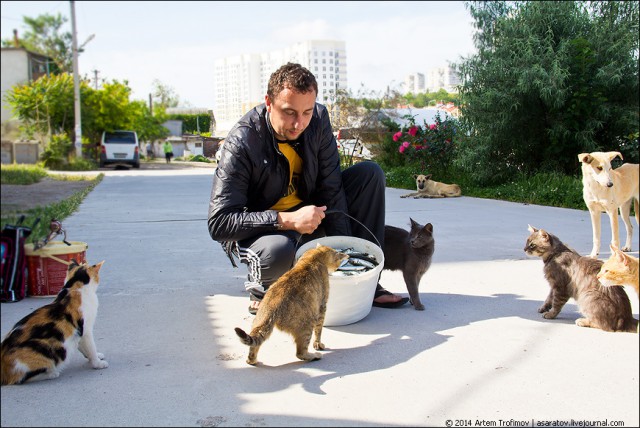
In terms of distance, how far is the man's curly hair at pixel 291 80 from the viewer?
8.73ft

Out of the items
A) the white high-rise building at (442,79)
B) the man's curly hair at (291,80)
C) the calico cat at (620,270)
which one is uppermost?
the white high-rise building at (442,79)

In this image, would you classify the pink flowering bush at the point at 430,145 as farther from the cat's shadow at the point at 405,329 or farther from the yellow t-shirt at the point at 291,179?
the yellow t-shirt at the point at 291,179

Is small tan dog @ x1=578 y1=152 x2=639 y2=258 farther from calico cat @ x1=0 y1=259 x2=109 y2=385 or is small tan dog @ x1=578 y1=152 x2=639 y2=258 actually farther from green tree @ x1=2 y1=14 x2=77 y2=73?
green tree @ x1=2 y1=14 x2=77 y2=73

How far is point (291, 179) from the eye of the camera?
10.6 feet

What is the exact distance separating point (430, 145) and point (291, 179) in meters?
8.81

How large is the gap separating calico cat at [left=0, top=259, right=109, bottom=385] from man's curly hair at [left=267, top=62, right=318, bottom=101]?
3.99 feet

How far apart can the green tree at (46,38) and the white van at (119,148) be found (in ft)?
10.0

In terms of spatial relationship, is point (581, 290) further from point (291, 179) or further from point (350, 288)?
point (291, 179)

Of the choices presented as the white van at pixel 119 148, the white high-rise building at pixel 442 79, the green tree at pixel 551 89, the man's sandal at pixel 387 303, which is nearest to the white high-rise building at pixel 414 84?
the white high-rise building at pixel 442 79

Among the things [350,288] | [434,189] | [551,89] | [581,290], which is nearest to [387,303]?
[350,288]

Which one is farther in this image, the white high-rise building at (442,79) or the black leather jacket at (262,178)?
the white high-rise building at (442,79)

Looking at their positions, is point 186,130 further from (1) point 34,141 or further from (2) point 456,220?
(2) point 456,220

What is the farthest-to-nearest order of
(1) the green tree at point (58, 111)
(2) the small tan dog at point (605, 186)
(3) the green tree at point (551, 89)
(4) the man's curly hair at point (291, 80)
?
(3) the green tree at point (551, 89) → (2) the small tan dog at point (605, 186) → (4) the man's curly hair at point (291, 80) → (1) the green tree at point (58, 111)

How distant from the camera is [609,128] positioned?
946cm
